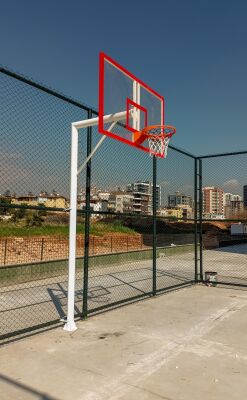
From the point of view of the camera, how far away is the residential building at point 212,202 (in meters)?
10.6

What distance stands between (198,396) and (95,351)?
1555 millimetres

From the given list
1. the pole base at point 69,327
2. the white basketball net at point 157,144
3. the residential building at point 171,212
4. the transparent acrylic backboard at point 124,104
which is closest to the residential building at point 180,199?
the residential building at point 171,212

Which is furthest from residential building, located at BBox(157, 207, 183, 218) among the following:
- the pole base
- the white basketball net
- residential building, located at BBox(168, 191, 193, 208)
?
the pole base

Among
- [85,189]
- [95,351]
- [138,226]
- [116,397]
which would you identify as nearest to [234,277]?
[85,189]

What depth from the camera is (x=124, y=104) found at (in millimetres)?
5762

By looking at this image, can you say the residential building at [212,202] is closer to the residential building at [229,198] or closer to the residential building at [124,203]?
the residential building at [229,198]

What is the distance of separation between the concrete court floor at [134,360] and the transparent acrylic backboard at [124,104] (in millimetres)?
2840

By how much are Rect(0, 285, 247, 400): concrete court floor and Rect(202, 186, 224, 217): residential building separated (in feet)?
14.1

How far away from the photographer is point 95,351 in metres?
4.80

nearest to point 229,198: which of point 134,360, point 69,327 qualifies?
point 69,327

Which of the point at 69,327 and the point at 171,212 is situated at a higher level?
the point at 171,212

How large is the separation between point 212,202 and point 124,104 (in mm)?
5830

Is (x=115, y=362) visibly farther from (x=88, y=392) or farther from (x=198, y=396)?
(x=198, y=396)

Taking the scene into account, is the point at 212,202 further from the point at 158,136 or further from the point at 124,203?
the point at 158,136
